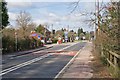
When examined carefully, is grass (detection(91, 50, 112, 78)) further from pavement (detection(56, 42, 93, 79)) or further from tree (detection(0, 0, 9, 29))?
tree (detection(0, 0, 9, 29))

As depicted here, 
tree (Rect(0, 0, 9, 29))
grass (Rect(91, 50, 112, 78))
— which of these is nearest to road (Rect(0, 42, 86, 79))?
grass (Rect(91, 50, 112, 78))

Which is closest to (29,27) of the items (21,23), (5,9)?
(21,23)

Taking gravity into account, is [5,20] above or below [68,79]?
above

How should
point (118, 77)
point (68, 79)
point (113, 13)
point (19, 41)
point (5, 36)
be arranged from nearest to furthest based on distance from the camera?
point (118, 77)
point (113, 13)
point (68, 79)
point (5, 36)
point (19, 41)

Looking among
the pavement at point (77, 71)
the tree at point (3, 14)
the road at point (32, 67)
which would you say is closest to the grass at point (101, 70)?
the pavement at point (77, 71)

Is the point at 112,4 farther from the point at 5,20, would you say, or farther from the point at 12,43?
the point at 5,20

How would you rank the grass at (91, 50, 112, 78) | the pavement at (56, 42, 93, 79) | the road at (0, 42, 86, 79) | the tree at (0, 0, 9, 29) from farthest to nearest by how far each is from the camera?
the tree at (0, 0, 9, 29) < the road at (0, 42, 86, 79) < the pavement at (56, 42, 93, 79) < the grass at (91, 50, 112, 78)

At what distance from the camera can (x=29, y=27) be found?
9988cm

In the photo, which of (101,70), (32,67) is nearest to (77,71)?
(101,70)

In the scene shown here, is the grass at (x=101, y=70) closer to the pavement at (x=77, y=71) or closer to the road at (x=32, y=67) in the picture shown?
the pavement at (x=77, y=71)

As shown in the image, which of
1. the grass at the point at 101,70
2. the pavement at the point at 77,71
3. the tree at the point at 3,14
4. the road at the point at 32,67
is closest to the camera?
the grass at the point at 101,70

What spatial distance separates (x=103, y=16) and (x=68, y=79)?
3.35m

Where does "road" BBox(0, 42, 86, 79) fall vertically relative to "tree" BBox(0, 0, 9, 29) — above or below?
below

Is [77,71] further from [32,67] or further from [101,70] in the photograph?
[32,67]
